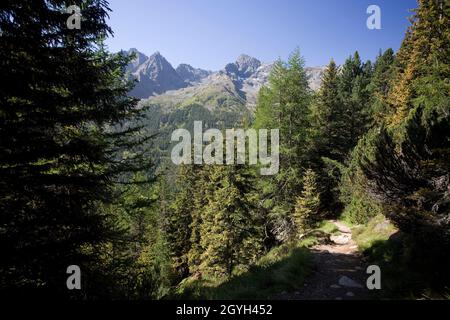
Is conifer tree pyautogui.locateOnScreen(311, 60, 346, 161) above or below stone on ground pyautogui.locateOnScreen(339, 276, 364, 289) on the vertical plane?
above

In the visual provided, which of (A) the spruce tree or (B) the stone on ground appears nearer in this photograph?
(A) the spruce tree

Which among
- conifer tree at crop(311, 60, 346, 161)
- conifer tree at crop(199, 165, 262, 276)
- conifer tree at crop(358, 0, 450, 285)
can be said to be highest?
conifer tree at crop(311, 60, 346, 161)

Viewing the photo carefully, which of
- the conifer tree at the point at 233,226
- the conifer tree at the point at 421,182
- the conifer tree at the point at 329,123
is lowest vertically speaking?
A: the conifer tree at the point at 233,226

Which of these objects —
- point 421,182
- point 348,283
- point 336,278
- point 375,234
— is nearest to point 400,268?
point 348,283

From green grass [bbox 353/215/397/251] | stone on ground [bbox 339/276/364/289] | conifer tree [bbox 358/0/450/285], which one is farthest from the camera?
green grass [bbox 353/215/397/251]

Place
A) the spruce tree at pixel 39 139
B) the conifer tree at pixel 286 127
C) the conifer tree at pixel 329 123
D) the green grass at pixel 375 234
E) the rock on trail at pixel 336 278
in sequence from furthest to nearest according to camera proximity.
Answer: the conifer tree at pixel 329 123 → the conifer tree at pixel 286 127 → the green grass at pixel 375 234 → the rock on trail at pixel 336 278 → the spruce tree at pixel 39 139

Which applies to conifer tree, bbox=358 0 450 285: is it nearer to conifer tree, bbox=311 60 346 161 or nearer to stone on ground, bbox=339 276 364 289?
stone on ground, bbox=339 276 364 289

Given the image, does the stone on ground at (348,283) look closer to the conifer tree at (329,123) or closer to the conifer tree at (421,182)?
the conifer tree at (421,182)

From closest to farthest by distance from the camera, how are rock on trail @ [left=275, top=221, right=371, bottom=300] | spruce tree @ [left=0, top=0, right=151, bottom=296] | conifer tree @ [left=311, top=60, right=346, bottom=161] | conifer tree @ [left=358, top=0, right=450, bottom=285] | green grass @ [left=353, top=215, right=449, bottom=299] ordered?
1. spruce tree @ [left=0, top=0, right=151, bottom=296]
2. green grass @ [left=353, top=215, right=449, bottom=299]
3. conifer tree @ [left=358, top=0, right=450, bottom=285]
4. rock on trail @ [left=275, top=221, right=371, bottom=300]
5. conifer tree @ [left=311, top=60, right=346, bottom=161]

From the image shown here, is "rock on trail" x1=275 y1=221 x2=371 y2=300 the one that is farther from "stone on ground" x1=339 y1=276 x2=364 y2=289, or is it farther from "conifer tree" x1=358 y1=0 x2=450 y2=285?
"conifer tree" x1=358 y1=0 x2=450 y2=285

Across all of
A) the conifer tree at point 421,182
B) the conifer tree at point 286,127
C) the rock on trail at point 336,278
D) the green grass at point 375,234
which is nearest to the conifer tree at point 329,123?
the conifer tree at point 286,127

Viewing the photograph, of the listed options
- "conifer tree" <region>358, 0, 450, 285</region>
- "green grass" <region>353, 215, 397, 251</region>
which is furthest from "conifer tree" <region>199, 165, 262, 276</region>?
"conifer tree" <region>358, 0, 450, 285</region>

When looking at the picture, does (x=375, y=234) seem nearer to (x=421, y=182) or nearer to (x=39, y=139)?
(x=421, y=182)
